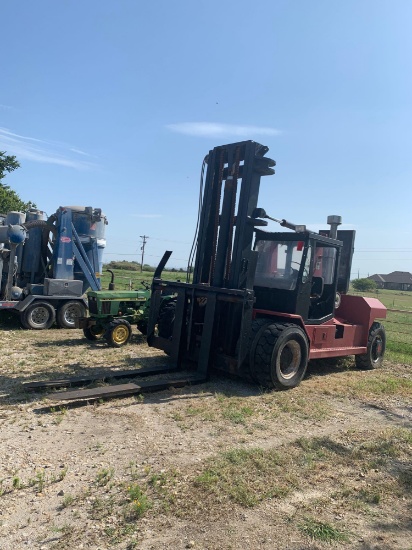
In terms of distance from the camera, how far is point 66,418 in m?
5.49

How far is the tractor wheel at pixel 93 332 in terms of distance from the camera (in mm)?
10961

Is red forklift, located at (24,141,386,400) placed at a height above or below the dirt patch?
above

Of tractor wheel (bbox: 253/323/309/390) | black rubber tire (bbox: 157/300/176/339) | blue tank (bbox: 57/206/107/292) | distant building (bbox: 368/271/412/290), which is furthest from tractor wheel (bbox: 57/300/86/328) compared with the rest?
distant building (bbox: 368/271/412/290)

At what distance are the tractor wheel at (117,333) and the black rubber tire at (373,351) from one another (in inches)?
196

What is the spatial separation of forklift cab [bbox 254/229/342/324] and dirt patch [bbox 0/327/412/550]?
156 centimetres

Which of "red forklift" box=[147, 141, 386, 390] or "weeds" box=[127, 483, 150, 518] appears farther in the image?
"red forklift" box=[147, 141, 386, 390]

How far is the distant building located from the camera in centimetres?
9756

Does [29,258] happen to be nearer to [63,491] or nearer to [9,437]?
[9,437]

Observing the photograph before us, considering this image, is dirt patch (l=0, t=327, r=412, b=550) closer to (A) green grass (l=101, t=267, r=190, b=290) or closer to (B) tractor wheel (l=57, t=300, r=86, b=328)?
(B) tractor wheel (l=57, t=300, r=86, b=328)

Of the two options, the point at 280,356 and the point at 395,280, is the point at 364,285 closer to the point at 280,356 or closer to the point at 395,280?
the point at 395,280

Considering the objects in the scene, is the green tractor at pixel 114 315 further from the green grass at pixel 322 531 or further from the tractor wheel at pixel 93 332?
the green grass at pixel 322 531

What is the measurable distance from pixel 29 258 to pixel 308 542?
39.6ft

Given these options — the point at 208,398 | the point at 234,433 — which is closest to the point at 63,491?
the point at 234,433

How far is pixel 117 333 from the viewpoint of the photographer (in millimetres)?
10320
